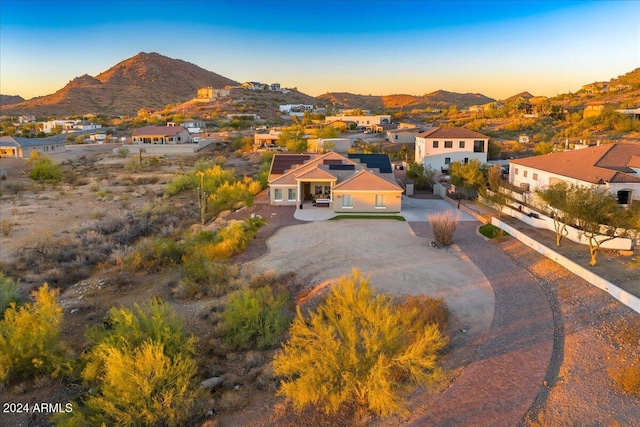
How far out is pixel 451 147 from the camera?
154 feet

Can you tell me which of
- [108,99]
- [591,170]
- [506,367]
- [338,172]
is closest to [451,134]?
[338,172]

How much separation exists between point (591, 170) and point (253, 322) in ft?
A: 81.5

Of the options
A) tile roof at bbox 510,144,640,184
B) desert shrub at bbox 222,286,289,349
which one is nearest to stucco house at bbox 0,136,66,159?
desert shrub at bbox 222,286,289,349

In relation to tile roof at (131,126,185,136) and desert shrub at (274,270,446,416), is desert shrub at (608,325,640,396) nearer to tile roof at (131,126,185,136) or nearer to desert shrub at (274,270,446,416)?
desert shrub at (274,270,446,416)

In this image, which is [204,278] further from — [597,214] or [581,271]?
[597,214]

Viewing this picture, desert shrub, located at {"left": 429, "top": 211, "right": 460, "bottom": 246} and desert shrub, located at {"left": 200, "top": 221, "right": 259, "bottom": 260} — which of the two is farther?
desert shrub, located at {"left": 429, "top": 211, "right": 460, "bottom": 246}

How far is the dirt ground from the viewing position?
1080 cm

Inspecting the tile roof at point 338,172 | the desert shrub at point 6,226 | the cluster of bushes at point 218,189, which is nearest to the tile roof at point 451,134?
the tile roof at point 338,172

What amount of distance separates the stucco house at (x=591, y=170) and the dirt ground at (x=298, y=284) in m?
7.01

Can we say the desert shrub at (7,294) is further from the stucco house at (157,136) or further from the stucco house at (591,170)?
the stucco house at (157,136)

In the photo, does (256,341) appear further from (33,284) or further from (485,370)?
(33,284)

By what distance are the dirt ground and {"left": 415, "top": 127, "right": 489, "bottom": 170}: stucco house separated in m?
21.1

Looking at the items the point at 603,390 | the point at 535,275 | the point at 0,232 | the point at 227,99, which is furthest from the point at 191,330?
the point at 227,99

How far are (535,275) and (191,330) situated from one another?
14557 mm
